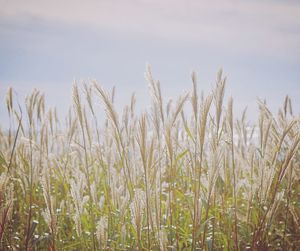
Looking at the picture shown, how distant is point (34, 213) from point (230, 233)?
1.50 metres

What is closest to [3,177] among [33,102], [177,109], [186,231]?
[33,102]

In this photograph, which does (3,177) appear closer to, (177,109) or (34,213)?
(177,109)

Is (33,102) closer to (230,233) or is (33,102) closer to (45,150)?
(45,150)

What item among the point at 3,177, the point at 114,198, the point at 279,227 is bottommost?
the point at 279,227

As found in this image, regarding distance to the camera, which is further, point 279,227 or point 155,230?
point 279,227

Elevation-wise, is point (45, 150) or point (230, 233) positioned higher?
point (45, 150)

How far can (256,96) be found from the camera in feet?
6.98

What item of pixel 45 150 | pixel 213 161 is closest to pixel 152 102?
pixel 213 161

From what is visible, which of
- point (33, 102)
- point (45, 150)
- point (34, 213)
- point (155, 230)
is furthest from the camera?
point (34, 213)

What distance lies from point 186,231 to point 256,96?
0.90 metres

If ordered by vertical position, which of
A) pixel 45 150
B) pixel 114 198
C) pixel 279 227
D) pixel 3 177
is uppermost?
pixel 45 150

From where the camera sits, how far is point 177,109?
6.16 ft

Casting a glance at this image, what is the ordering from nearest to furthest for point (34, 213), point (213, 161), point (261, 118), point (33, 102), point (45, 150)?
point (213, 161), point (33, 102), point (261, 118), point (45, 150), point (34, 213)

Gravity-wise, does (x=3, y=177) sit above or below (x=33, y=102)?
below
